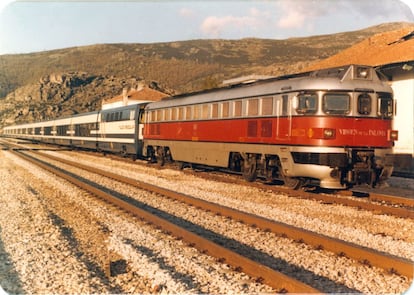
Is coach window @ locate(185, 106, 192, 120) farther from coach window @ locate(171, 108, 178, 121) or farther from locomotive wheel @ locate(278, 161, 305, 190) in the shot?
locomotive wheel @ locate(278, 161, 305, 190)

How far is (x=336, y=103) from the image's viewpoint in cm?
1329

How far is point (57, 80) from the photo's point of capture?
5994 inches

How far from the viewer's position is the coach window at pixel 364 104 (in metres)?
13.4

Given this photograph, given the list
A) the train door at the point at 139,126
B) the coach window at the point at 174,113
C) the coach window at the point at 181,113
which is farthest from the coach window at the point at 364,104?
the train door at the point at 139,126

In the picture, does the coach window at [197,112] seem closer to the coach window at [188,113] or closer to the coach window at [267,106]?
the coach window at [188,113]

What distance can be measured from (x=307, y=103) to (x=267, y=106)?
175 cm

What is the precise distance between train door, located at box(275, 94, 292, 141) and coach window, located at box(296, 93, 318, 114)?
0.38 metres

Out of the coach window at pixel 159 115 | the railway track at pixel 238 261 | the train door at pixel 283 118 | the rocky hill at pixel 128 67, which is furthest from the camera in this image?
the rocky hill at pixel 128 67

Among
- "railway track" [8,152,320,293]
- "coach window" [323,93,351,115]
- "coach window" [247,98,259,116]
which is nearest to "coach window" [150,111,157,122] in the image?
"coach window" [247,98,259,116]

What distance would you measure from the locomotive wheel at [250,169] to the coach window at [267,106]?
1.92m

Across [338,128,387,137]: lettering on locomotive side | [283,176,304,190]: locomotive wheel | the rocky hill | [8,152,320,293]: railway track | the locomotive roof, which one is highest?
the rocky hill

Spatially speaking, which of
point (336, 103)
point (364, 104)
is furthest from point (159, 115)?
point (364, 104)

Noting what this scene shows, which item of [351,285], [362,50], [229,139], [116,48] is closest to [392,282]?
[351,285]

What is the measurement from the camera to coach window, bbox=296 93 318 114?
13.4 meters
